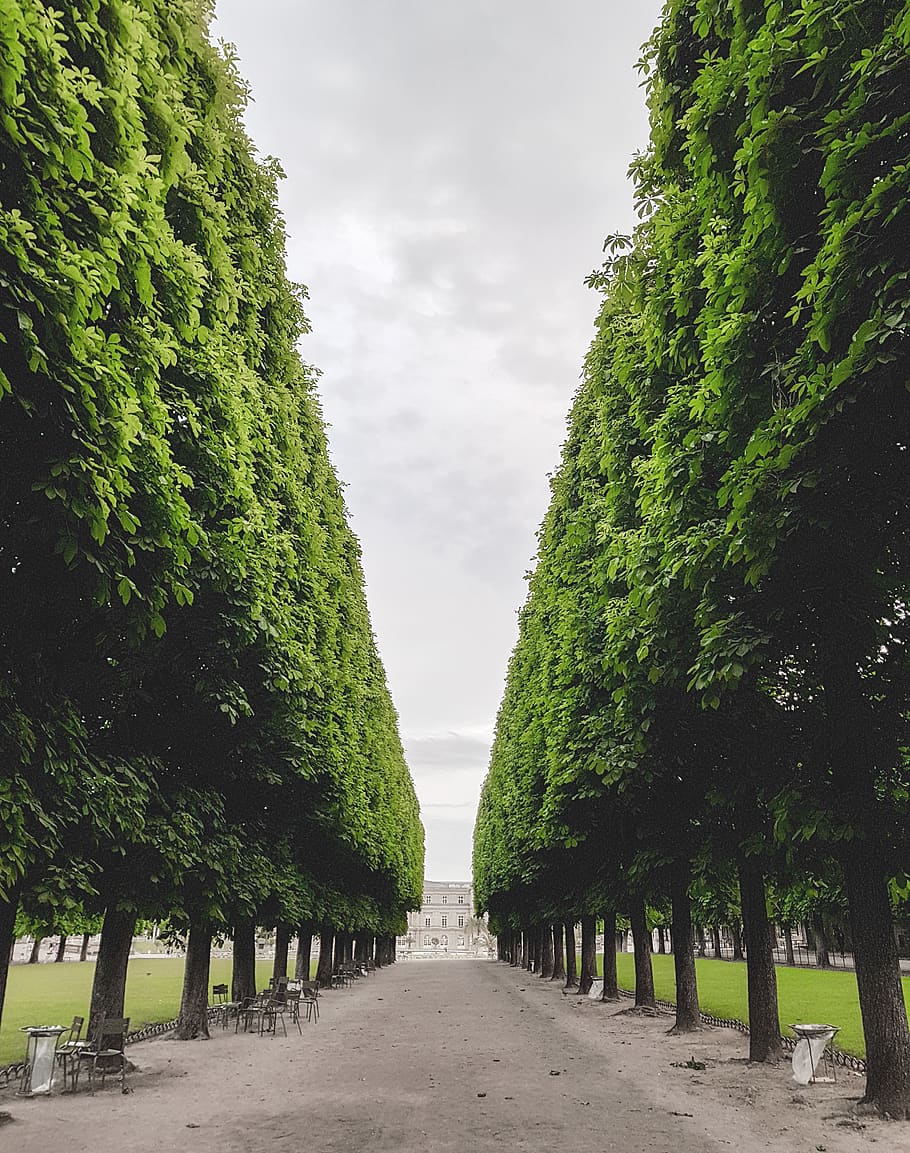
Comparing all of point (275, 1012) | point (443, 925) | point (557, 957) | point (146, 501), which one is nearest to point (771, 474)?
point (146, 501)

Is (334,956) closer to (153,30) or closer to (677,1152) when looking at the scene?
(677,1152)

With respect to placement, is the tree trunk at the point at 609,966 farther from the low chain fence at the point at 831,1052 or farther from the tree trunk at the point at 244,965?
the tree trunk at the point at 244,965

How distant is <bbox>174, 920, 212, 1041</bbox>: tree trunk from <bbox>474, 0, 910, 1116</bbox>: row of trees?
9632 millimetres

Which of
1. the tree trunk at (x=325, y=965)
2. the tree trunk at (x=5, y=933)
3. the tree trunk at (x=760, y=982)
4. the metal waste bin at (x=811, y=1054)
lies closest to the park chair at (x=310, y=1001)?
the tree trunk at (x=325, y=965)

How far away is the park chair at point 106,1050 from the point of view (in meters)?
14.4

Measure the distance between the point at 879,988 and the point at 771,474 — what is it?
7.17 m

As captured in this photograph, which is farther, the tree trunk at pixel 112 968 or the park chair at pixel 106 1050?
the tree trunk at pixel 112 968

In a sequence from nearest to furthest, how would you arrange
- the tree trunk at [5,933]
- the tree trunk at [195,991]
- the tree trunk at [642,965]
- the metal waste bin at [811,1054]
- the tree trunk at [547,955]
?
the tree trunk at [5,933] < the metal waste bin at [811,1054] < the tree trunk at [195,991] < the tree trunk at [642,965] < the tree trunk at [547,955]

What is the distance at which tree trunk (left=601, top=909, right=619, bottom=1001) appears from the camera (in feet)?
102

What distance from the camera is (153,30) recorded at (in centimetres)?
1043

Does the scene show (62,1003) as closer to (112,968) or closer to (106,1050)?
(112,968)

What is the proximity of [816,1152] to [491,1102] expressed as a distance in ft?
15.8

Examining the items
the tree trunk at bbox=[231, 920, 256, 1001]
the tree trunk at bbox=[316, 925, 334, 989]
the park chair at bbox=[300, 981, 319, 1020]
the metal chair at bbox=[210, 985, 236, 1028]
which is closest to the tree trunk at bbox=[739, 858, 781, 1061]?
the metal chair at bbox=[210, 985, 236, 1028]

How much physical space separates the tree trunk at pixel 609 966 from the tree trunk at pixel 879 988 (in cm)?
1970
